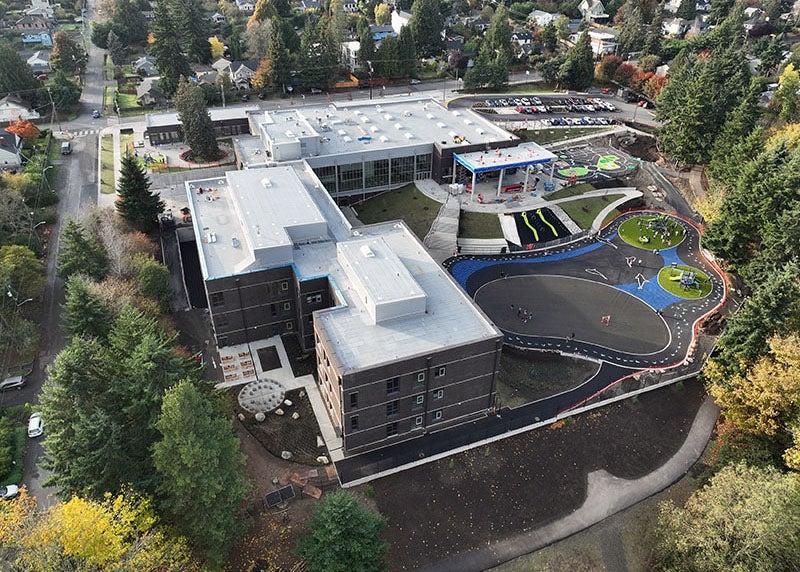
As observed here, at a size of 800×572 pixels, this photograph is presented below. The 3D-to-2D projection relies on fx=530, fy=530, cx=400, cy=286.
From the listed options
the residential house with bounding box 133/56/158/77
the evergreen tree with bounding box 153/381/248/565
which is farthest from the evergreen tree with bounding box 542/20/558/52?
the evergreen tree with bounding box 153/381/248/565

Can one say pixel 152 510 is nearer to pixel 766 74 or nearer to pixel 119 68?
pixel 119 68

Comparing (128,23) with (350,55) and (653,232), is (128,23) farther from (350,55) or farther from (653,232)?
(653,232)

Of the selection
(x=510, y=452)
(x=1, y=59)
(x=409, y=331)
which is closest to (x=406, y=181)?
(x=409, y=331)

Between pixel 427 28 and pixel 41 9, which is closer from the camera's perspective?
pixel 427 28

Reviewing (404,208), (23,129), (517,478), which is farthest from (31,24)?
(517,478)

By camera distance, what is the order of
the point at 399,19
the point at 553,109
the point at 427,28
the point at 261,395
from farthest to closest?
the point at 399,19 → the point at 427,28 → the point at 553,109 → the point at 261,395

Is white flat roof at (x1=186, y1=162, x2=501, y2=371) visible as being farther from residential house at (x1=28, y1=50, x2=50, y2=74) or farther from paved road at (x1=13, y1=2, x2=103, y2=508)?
residential house at (x1=28, y1=50, x2=50, y2=74)
